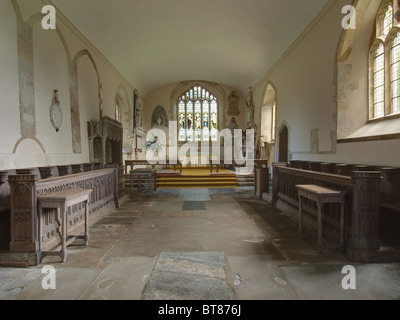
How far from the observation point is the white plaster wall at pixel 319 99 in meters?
4.83

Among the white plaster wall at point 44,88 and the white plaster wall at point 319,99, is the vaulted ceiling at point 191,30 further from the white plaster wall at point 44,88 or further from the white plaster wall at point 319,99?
the white plaster wall at point 44,88

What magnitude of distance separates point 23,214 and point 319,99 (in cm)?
636

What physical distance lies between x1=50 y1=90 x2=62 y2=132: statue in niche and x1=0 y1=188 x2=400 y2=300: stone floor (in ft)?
9.57

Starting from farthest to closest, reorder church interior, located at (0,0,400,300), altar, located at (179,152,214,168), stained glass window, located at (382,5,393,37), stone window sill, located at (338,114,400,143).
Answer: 1. altar, located at (179,152,214,168)
2. stained glass window, located at (382,5,393,37)
3. stone window sill, located at (338,114,400,143)
4. church interior, located at (0,0,400,300)

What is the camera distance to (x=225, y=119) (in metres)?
15.3

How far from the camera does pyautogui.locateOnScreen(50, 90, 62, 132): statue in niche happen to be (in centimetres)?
578

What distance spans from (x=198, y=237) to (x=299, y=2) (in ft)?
19.6

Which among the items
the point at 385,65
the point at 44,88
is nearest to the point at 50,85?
the point at 44,88

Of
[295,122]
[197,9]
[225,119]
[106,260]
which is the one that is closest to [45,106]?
[106,260]

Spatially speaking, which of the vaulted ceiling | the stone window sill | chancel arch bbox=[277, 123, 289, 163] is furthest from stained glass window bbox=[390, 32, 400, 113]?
chancel arch bbox=[277, 123, 289, 163]

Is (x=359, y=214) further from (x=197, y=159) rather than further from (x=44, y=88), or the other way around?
(x=197, y=159)

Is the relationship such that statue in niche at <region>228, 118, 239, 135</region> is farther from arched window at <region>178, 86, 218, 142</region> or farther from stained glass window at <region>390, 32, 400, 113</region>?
stained glass window at <region>390, 32, 400, 113</region>

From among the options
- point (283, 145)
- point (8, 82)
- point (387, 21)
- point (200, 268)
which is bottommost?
point (200, 268)

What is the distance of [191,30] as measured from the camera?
8836mm
